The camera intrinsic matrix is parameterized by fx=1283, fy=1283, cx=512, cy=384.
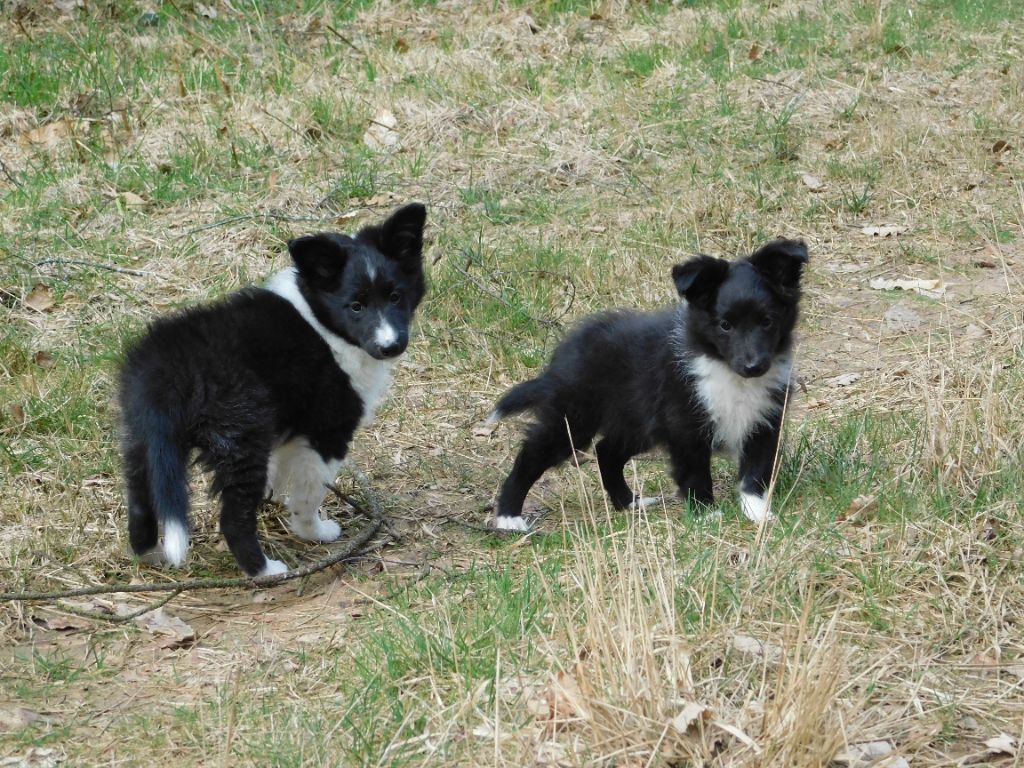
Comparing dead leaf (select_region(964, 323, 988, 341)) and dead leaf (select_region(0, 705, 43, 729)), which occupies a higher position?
dead leaf (select_region(964, 323, 988, 341))

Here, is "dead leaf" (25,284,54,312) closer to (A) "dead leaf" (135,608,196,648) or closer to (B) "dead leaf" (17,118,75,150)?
(B) "dead leaf" (17,118,75,150)

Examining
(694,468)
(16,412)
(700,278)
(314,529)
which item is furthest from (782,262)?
(16,412)

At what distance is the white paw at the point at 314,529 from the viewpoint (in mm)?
6348

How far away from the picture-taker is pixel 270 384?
226 inches

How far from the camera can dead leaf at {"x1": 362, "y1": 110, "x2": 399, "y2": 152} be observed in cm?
1060

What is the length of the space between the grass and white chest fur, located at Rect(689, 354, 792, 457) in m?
0.37

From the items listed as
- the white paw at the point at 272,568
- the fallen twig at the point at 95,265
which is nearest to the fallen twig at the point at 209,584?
the white paw at the point at 272,568

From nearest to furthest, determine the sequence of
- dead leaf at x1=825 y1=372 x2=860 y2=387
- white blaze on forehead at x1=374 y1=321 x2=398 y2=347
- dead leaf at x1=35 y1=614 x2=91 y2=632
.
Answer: dead leaf at x1=35 y1=614 x2=91 y2=632 → white blaze on forehead at x1=374 y1=321 x2=398 y2=347 → dead leaf at x1=825 y1=372 x2=860 y2=387

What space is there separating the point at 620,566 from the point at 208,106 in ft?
25.7

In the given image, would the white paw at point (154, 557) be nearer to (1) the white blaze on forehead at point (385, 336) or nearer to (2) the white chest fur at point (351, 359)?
(2) the white chest fur at point (351, 359)

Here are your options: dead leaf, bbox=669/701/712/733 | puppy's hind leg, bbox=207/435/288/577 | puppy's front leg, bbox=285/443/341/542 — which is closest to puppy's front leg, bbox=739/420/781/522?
puppy's front leg, bbox=285/443/341/542

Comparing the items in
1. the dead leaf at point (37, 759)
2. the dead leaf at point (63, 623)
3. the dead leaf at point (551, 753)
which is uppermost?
the dead leaf at point (551, 753)

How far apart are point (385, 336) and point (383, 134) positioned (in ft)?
16.7

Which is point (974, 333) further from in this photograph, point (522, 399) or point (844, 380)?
point (522, 399)
